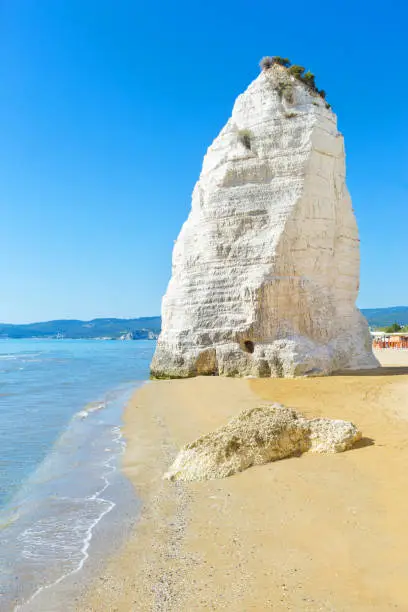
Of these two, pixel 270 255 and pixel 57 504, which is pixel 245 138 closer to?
pixel 270 255

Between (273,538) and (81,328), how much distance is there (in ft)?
612

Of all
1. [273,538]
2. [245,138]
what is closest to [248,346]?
[245,138]

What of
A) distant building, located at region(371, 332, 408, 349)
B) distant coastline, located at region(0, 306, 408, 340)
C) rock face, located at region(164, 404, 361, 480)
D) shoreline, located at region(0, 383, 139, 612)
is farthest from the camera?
distant coastline, located at region(0, 306, 408, 340)

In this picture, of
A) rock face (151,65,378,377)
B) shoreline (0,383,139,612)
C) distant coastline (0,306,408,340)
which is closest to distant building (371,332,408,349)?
rock face (151,65,378,377)

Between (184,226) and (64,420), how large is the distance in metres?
12.5

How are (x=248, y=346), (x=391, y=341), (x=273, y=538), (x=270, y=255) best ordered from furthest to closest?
(x=391, y=341) → (x=248, y=346) → (x=270, y=255) → (x=273, y=538)

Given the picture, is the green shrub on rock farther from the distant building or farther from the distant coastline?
the distant coastline

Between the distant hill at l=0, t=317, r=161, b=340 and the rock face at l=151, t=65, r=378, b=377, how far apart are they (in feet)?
467

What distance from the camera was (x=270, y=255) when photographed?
18.0 m

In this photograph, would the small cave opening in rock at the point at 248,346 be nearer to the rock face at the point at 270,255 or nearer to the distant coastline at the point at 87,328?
the rock face at the point at 270,255

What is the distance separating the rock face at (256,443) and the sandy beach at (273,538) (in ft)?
0.57

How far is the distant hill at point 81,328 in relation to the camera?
171 meters

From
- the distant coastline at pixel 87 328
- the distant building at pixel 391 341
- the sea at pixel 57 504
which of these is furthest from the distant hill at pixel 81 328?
the sea at pixel 57 504

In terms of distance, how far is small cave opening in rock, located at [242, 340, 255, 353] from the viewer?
18.1 metres
